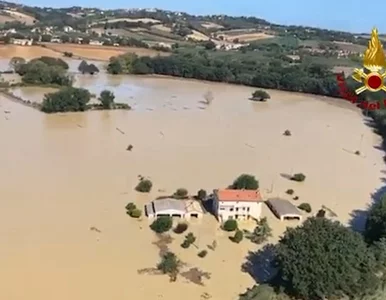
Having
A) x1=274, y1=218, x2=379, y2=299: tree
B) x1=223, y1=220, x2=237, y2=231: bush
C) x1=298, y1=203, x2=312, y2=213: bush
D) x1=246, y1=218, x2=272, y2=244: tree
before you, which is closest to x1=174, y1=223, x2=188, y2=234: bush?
x1=223, y1=220, x2=237, y2=231: bush

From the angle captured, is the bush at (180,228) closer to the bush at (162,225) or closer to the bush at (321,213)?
the bush at (162,225)

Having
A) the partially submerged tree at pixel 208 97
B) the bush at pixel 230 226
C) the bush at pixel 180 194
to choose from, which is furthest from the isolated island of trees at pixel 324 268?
the partially submerged tree at pixel 208 97

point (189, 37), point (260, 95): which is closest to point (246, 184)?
point (260, 95)

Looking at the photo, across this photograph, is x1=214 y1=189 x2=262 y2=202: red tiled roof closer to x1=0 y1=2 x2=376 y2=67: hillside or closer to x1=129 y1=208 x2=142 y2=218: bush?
x1=129 y1=208 x2=142 y2=218: bush

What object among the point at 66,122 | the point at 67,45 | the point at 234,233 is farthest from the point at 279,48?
the point at 234,233

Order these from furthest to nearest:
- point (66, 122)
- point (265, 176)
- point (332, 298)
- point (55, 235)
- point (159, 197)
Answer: point (66, 122), point (265, 176), point (159, 197), point (55, 235), point (332, 298)

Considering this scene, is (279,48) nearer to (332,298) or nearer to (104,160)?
(104,160)

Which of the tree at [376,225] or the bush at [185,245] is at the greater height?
the tree at [376,225]
